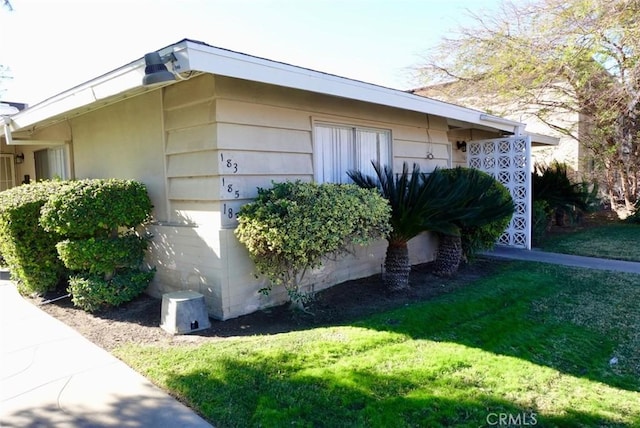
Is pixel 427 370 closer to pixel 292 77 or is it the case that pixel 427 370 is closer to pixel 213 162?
pixel 213 162

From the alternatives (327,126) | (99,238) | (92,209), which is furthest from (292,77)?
(99,238)

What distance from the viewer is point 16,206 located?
18.5ft

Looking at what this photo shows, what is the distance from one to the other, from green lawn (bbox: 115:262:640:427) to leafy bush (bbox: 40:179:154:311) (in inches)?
59.7

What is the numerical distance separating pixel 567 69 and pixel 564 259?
7.14 metres

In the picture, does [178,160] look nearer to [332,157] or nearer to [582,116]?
[332,157]

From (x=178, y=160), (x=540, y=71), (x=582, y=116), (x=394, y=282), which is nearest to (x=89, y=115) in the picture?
(x=178, y=160)

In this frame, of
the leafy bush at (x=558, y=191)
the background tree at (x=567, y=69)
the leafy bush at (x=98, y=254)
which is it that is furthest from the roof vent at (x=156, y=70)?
the background tree at (x=567, y=69)

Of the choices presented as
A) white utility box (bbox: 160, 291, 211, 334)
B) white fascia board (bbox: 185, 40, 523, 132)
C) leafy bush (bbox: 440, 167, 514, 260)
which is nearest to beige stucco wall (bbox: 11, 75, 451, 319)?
white utility box (bbox: 160, 291, 211, 334)

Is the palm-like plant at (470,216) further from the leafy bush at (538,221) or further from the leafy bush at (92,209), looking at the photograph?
the leafy bush at (92,209)

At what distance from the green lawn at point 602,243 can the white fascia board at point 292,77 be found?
4555 millimetres

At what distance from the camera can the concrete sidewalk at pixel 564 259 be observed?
7.64 meters

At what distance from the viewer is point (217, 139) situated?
16.5 feet

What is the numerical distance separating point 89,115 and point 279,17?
3.92 m

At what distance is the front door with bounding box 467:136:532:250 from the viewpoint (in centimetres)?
946
